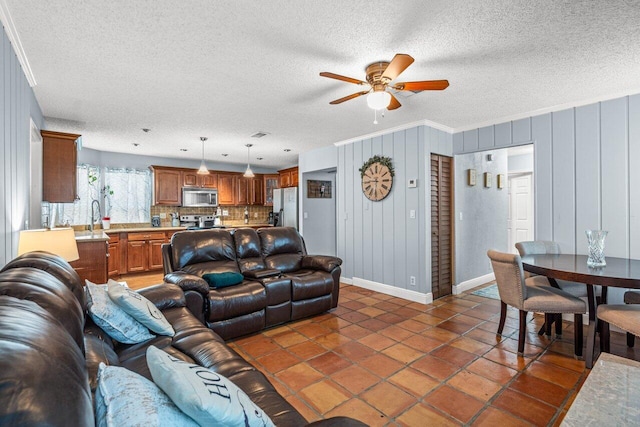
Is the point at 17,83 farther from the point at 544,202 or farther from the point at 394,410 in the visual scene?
the point at 544,202

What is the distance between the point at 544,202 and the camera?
363cm

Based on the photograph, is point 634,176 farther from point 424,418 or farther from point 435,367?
point 424,418

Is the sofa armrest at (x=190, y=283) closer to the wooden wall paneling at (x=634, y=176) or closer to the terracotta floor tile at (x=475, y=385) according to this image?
the terracotta floor tile at (x=475, y=385)

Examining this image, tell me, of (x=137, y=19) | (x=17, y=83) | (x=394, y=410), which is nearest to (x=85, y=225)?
(x=17, y=83)

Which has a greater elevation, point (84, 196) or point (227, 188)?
point (227, 188)

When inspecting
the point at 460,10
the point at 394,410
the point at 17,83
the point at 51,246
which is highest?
the point at 460,10

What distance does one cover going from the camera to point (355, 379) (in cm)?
232

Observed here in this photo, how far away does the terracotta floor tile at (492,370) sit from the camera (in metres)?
2.30

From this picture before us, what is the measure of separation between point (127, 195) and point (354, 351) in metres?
5.67

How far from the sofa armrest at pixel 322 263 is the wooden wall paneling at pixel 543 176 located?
2402 mm

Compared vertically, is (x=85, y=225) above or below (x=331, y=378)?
above

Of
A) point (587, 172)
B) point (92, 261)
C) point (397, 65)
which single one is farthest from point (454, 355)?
point (92, 261)

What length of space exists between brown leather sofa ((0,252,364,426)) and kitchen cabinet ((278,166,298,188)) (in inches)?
175

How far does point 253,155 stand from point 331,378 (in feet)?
16.5
